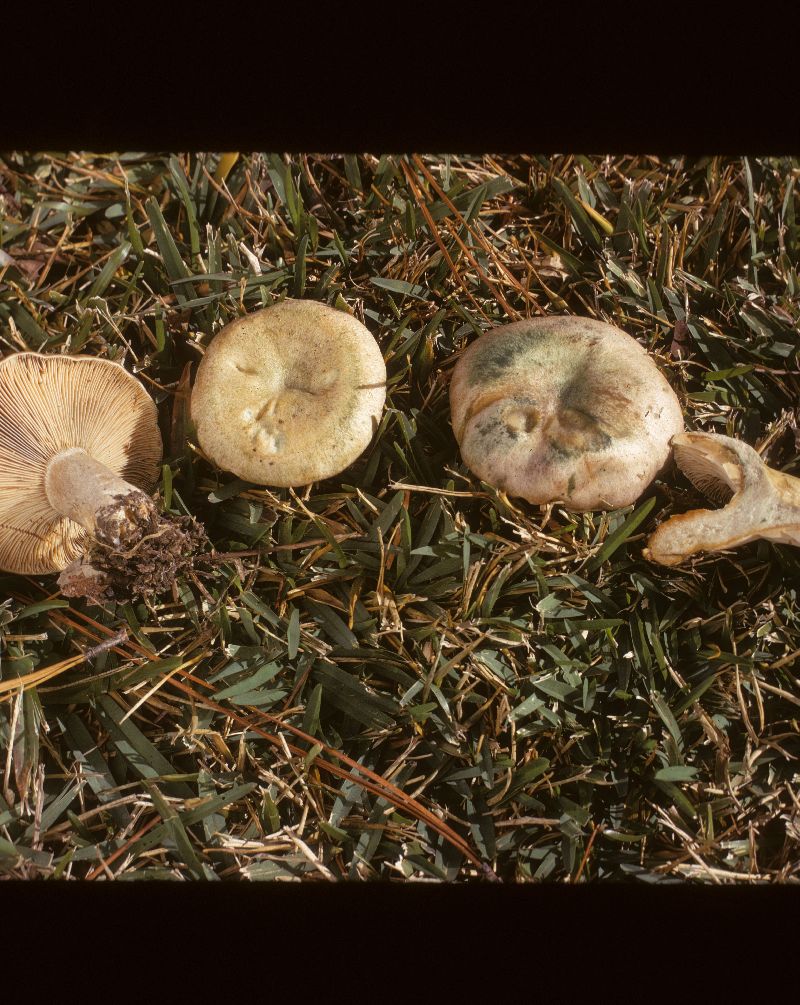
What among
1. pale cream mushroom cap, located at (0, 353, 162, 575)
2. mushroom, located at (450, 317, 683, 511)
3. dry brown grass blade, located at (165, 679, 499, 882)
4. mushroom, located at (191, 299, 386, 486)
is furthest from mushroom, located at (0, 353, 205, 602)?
mushroom, located at (450, 317, 683, 511)

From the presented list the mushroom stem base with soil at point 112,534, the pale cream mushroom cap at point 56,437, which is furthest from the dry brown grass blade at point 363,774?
the pale cream mushroom cap at point 56,437

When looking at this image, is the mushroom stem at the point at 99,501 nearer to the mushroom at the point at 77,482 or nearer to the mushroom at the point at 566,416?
the mushroom at the point at 77,482

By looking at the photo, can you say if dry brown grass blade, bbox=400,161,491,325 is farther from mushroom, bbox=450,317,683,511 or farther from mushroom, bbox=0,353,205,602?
mushroom, bbox=0,353,205,602

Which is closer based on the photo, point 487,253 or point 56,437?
point 56,437

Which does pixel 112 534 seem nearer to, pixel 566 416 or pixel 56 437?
pixel 56 437

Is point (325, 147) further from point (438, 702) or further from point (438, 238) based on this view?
point (438, 702)

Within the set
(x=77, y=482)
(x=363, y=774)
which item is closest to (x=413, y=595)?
(x=363, y=774)
